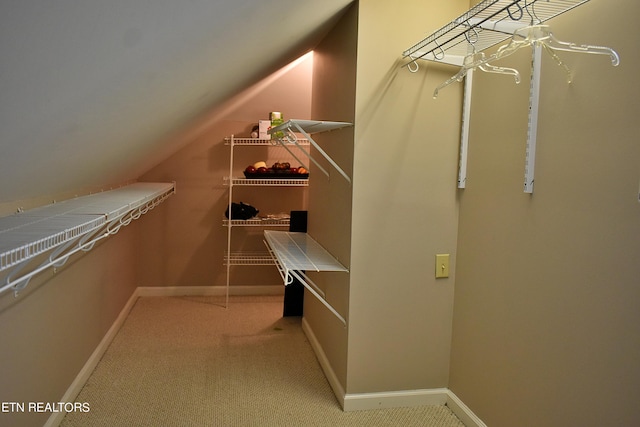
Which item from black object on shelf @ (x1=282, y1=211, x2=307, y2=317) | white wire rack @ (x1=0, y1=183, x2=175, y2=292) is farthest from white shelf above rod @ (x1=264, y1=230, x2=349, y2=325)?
white wire rack @ (x1=0, y1=183, x2=175, y2=292)

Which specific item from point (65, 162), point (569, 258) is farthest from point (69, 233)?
point (569, 258)

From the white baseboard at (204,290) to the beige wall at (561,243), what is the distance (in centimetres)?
256

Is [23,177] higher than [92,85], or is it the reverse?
[92,85]

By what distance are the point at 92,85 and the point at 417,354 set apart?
196 cm

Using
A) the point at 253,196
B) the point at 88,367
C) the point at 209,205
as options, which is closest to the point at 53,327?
the point at 88,367

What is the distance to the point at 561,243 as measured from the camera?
181 cm

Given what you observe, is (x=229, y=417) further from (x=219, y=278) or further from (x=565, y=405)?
(x=219, y=278)

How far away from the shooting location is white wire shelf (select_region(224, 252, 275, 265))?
4.62 meters

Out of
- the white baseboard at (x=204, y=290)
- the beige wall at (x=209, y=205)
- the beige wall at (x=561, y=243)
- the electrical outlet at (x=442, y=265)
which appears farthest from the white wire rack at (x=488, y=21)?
the white baseboard at (x=204, y=290)

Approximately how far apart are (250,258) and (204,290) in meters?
0.51

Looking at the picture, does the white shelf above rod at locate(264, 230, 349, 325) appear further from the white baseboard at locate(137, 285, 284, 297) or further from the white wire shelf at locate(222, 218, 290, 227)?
the white baseboard at locate(137, 285, 284, 297)

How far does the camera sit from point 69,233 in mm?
1470

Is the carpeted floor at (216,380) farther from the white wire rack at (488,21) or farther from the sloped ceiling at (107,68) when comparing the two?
the white wire rack at (488,21)

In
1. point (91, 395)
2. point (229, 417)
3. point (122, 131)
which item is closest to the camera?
point (122, 131)
